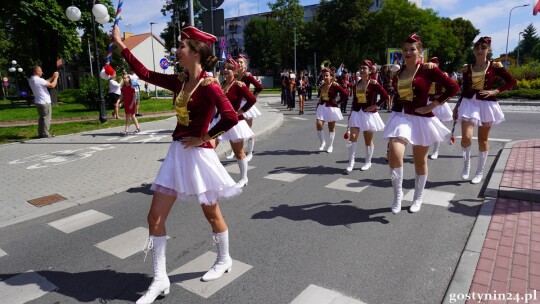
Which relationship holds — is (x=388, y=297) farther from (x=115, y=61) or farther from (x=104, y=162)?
(x=115, y=61)

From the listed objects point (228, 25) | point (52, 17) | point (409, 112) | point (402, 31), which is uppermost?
point (228, 25)

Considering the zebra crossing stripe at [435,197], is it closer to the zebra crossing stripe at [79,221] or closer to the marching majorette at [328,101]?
the marching majorette at [328,101]

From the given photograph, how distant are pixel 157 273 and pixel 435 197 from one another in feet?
14.4


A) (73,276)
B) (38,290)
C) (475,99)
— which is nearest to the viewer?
(38,290)

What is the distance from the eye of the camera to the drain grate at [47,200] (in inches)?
227

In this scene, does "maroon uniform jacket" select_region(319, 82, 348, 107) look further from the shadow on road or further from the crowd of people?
the shadow on road

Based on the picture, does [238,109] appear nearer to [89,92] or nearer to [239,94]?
[239,94]

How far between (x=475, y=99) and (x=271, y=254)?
4.82 m

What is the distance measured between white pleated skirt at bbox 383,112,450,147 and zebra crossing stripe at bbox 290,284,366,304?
7.69 feet

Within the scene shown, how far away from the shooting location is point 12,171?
25.7 feet

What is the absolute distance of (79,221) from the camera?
16.9 ft

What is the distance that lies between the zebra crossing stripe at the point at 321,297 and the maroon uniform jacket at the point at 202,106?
1.58 m

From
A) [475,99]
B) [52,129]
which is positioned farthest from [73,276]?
[52,129]

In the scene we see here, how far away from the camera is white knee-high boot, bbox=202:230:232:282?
3423 mm
